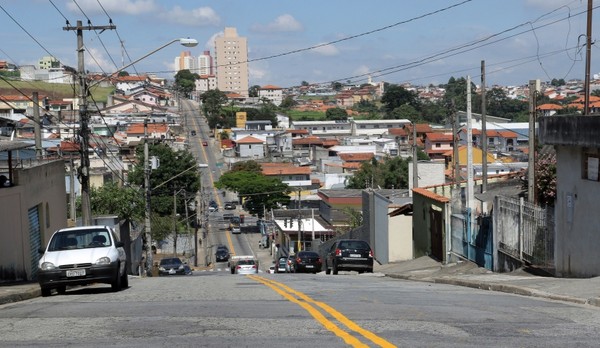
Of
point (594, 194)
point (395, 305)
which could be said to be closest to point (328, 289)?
point (395, 305)

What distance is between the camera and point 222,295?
16.4m

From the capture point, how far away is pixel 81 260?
18.5 meters

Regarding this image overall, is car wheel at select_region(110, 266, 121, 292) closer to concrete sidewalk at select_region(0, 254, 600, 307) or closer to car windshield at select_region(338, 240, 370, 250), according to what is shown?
concrete sidewalk at select_region(0, 254, 600, 307)

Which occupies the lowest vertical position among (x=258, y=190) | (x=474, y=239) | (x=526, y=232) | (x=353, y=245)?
(x=258, y=190)

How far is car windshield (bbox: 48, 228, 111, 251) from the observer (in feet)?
63.4

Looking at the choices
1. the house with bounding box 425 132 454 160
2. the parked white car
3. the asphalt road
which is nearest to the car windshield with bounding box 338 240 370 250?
the parked white car

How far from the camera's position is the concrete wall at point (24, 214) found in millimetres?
25797

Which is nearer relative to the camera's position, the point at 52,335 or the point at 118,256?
the point at 52,335

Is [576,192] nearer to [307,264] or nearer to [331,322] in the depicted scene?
[331,322]

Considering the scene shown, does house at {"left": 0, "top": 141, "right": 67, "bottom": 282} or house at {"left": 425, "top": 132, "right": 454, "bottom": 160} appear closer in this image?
house at {"left": 0, "top": 141, "right": 67, "bottom": 282}

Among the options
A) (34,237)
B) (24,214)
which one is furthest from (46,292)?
(34,237)

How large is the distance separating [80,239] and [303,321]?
31.3ft

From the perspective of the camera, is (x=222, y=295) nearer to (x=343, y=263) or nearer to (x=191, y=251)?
(x=343, y=263)

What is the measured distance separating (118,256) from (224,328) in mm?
9061
